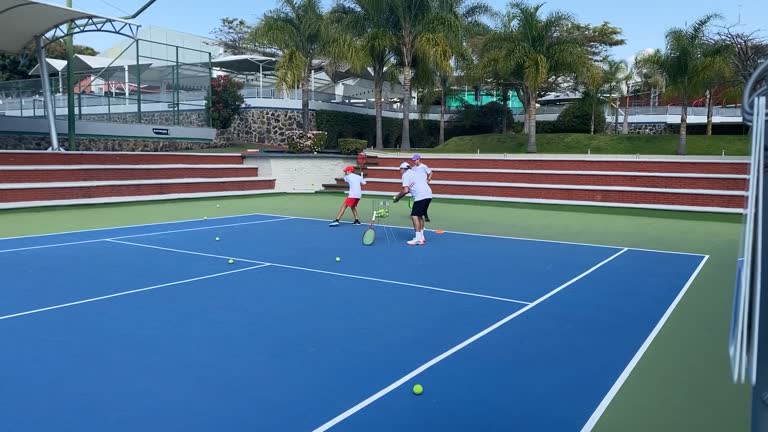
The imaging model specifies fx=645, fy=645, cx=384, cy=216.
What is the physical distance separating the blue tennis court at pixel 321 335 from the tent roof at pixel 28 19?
35.8ft

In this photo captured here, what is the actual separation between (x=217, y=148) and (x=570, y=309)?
26.5 metres

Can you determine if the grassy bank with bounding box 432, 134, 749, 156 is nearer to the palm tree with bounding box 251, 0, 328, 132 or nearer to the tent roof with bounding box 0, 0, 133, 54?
the palm tree with bounding box 251, 0, 328, 132

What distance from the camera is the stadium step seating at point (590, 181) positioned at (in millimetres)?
18938

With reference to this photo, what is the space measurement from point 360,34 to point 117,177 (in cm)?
1289

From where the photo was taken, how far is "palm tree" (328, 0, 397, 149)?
27.1 metres

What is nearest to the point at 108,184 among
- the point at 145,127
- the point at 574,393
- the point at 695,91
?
the point at 145,127

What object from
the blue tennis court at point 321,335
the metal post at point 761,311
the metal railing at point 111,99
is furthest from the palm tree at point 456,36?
the metal post at point 761,311

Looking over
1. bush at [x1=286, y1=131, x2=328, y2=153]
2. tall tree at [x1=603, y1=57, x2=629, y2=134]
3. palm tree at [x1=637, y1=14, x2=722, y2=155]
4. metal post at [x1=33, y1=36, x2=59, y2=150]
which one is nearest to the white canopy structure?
metal post at [x1=33, y1=36, x2=59, y2=150]

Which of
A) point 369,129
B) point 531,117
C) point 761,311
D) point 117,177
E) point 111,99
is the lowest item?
point 117,177

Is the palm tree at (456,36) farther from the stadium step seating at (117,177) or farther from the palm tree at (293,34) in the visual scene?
the stadium step seating at (117,177)

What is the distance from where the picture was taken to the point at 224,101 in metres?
32.3

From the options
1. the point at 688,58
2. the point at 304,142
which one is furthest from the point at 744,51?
the point at 304,142

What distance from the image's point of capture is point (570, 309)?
7426 mm

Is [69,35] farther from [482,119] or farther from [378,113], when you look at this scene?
[482,119]
